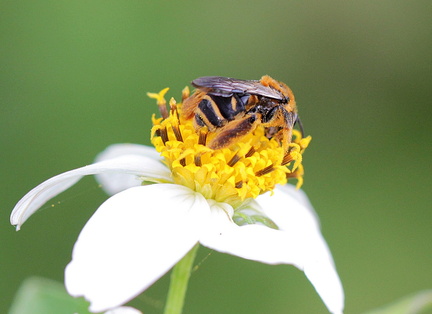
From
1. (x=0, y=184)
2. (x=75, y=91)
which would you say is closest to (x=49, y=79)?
(x=75, y=91)

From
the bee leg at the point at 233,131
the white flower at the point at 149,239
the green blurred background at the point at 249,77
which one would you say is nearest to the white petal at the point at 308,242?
the white flower at the point at 149,239

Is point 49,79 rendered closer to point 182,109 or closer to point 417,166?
point 182,109

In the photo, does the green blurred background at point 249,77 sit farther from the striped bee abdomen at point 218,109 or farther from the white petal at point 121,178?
the striped bee abdomen at point 218,109

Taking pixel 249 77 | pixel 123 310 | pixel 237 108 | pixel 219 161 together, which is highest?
pixel 237 108

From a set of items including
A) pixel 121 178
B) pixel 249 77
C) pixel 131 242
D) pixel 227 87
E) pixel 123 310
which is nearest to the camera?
pixel 123 310

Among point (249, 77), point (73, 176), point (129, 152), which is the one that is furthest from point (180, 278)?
point (249, 77)

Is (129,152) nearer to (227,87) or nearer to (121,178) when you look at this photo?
(121,178)
